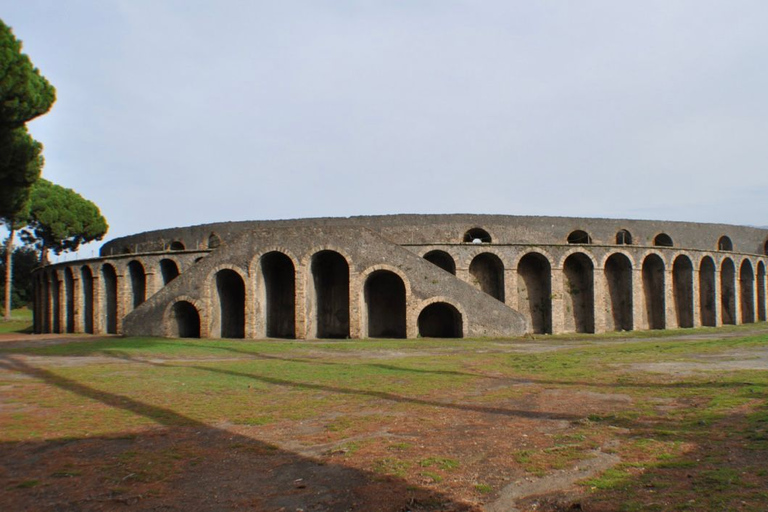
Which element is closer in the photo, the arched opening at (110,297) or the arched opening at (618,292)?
the arched opening at (618,292)

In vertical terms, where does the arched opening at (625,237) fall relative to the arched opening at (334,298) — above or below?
above

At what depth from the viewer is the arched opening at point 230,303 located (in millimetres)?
21078

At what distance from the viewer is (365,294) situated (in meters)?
20.8

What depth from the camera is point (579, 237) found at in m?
27.0

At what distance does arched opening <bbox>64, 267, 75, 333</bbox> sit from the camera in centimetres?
2888

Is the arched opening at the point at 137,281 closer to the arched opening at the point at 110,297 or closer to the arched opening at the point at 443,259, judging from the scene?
the arched opening at the point at 110,297

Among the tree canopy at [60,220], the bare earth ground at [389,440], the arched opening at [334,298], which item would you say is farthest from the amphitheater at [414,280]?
the tree canopy at [60,220]

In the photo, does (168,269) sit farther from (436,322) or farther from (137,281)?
(436,322)

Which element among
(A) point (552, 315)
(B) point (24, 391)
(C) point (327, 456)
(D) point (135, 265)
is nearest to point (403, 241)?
(A) point (552, 315)

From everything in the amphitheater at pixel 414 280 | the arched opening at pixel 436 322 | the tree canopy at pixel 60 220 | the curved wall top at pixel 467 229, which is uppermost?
the tree canopy at pixel 60 220

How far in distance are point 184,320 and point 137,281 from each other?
7506 mm

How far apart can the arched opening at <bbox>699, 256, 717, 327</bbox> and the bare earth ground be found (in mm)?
19358

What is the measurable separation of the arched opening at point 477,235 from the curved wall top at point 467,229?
1.35ft

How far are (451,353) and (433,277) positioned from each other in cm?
551
